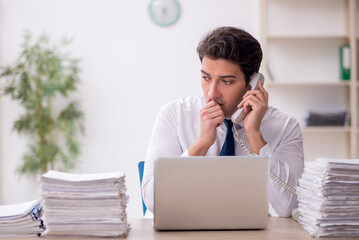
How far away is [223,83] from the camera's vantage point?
209 centimetres

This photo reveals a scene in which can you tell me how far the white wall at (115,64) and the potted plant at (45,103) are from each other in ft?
0.48

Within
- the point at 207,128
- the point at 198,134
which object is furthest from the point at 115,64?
the point at 207,128

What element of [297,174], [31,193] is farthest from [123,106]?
[297,174]

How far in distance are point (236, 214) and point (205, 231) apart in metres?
0.10

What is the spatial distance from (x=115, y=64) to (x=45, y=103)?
0.69 m

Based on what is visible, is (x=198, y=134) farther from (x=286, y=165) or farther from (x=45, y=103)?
(x=45, y=103)

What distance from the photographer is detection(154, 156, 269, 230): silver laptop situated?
4.74 feet

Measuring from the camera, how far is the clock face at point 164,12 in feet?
15.0

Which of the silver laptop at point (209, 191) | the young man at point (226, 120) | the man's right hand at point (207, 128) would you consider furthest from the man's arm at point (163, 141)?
the silver laptop at point (209, 191)

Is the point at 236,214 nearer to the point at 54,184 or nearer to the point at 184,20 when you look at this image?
the point at 54,184

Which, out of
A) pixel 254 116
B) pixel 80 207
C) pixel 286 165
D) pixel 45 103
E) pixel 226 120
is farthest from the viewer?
pixel 45 103

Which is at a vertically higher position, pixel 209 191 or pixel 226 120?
pixel 226 120

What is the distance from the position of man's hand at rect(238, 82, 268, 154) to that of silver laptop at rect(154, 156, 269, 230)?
0.56 metres

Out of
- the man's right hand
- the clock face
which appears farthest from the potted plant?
the man's right hand
